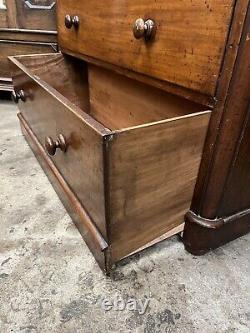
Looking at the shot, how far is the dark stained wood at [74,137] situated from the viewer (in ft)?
1.47

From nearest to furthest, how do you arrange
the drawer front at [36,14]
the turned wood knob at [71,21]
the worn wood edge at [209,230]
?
the worn wood edge at [209,230] → the turned wood knob at [71,21] → the drawer front at [36,14]

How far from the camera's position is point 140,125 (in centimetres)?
43

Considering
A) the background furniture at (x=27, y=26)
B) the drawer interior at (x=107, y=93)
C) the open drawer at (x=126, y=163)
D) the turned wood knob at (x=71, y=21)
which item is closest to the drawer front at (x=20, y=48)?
the background furniture at (x=27, y=26)

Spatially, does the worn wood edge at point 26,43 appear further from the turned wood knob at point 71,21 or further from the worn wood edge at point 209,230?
the worn wood edge at point 209,230

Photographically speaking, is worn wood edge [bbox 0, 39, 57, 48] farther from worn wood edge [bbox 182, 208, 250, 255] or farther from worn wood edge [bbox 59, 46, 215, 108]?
worn wood edge [bbox 182, 208, 250, 255]

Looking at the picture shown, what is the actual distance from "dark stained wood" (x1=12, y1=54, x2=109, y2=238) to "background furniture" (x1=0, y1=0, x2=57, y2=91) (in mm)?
535

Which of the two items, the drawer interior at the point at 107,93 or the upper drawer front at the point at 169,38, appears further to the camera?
the drawer interior at the point at 107,93

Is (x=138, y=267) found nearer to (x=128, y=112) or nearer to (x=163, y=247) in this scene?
(x=163, y=247)

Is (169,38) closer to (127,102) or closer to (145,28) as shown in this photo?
(145,28)

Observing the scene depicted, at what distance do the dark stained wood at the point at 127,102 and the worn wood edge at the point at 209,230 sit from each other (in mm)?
253

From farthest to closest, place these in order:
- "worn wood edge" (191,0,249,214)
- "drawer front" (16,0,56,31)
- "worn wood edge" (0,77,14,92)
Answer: "worn wood edge" (0,77,14,92)
"drawer front" (16,0,56,31)
"worn wood edge" (191,0,249,214)

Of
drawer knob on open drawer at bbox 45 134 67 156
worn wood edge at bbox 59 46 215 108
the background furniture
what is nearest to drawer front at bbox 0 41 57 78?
the background furniture

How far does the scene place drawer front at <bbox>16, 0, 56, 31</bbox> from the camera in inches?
49.0

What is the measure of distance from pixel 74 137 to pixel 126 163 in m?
0.13
